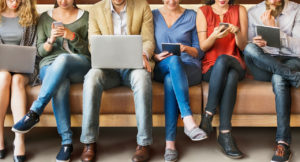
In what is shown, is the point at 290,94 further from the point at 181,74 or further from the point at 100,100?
the point at 100,100

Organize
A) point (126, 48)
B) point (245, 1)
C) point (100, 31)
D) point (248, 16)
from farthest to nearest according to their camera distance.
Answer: point (245, 1)
point (248, 16)
point (100, 31)
point (126, 48)

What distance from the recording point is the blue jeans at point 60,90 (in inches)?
72.0

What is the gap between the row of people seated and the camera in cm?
184

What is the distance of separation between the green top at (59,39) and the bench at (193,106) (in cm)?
25

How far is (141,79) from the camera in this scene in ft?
6.07

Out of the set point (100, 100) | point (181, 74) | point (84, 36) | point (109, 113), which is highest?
point (84, 36)

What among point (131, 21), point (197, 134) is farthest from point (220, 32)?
point (197, 134)

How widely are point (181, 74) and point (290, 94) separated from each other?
0.65m

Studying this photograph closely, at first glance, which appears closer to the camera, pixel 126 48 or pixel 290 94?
pixel 126 48

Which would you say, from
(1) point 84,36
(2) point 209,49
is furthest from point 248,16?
(1) point 84,36

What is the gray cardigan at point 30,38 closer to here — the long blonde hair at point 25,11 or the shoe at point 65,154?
the long blonde hair at point 25,11

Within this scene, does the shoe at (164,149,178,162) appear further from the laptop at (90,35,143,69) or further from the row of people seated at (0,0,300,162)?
the laptop at (90,35,143,69)

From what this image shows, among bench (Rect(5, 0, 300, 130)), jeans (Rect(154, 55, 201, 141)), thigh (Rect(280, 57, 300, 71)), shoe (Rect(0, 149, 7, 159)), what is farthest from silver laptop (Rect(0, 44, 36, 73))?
thigh (Rect(280, 57, 300, 71))

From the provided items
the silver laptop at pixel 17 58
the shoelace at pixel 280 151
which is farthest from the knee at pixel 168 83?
the silver laptop at pixel 17 58
